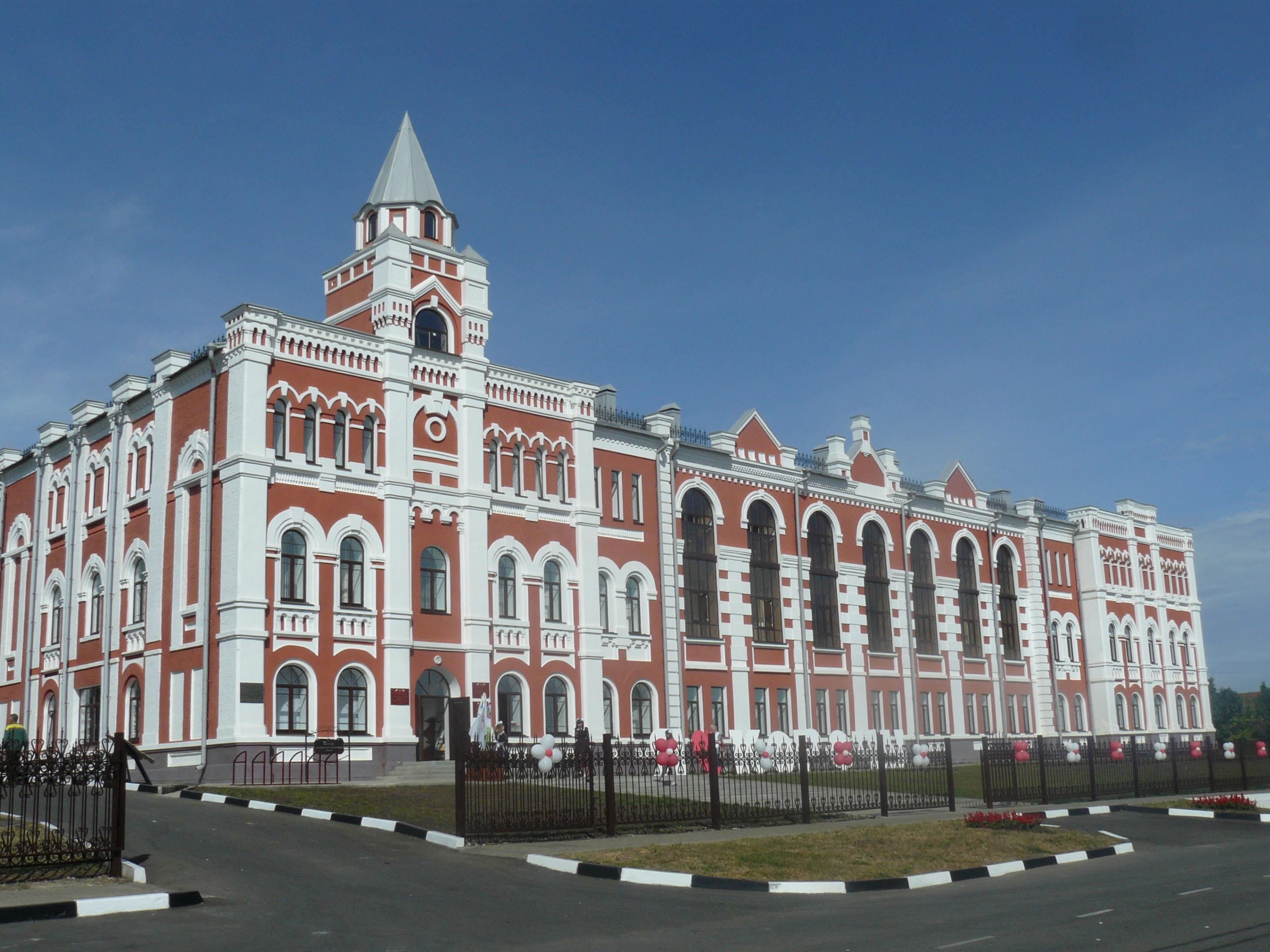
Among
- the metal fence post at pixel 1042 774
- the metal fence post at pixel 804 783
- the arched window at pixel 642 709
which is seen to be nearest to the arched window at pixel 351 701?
the arched window at pixel 642 709

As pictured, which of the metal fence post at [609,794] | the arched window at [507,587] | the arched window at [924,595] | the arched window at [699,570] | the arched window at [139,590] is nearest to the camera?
the metal fence post at [609,794]

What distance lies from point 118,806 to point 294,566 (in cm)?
1856

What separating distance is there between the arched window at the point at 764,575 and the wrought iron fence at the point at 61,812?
3172 cm

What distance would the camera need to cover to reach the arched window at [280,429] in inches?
1305

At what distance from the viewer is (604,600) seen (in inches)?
1597

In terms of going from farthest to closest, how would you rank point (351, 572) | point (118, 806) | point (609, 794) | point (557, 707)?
point (557, 707) → point (351, 572) → point (609, 794) → point (118, 806)

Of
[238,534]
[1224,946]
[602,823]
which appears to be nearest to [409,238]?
[238,534]

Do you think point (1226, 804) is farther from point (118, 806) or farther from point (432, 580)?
point (118, 806)

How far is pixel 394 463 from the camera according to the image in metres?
35.2

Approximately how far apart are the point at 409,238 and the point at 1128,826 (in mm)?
25166

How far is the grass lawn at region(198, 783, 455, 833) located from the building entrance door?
5.77m

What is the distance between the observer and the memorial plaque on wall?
30.9 meters

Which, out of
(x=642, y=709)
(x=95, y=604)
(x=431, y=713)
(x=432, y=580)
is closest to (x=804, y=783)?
(x=431, y=713)

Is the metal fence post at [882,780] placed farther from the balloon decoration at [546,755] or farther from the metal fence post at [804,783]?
the balloon decoration at [546,755]
